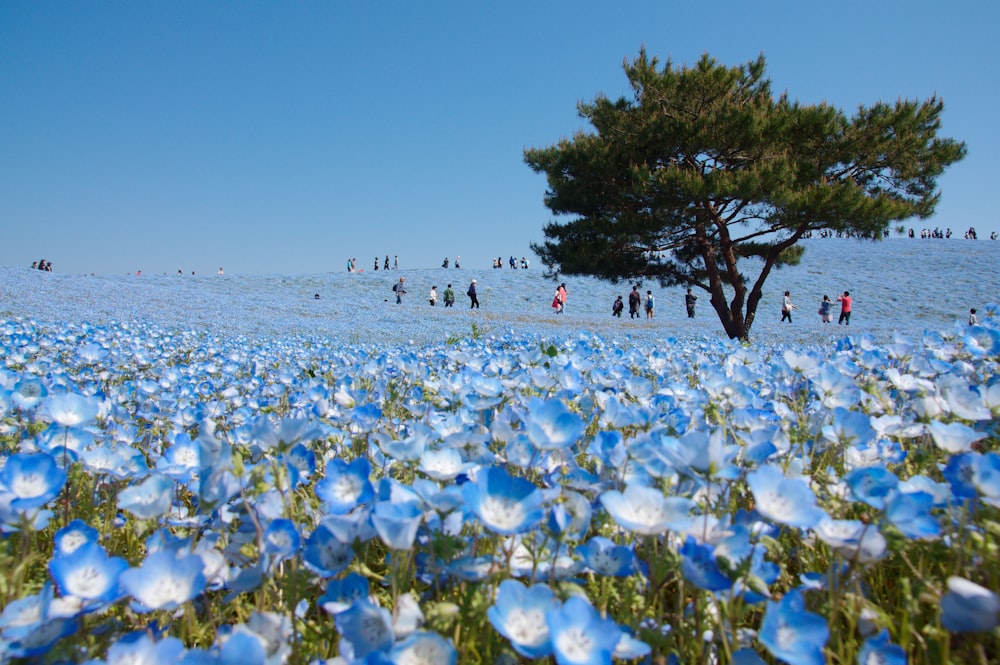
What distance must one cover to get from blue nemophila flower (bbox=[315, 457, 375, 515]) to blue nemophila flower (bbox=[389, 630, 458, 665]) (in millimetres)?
334

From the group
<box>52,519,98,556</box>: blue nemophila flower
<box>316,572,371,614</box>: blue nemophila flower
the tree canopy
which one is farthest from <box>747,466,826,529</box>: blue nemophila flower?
the tree canopy

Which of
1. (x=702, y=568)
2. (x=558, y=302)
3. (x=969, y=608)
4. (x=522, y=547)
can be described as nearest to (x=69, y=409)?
(x=522, y=547)

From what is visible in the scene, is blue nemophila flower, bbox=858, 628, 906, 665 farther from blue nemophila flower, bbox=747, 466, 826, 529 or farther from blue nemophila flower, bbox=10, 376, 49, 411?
blue nemophila flower, bbox=10, 376, 49, 411

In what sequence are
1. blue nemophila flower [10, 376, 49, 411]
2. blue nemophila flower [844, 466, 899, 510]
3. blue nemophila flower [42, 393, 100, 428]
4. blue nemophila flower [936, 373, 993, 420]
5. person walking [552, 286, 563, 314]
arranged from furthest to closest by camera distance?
person walking [552, 286, 563, 314], blue nemophila flower [10, 376, 49, 411], blue nemophila flower [42, 393, 100, 428], blue nemophila flower [936, 373, 993, 420], blue nemophila flower [844, 466, 899, 510]

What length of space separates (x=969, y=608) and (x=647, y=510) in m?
0.48

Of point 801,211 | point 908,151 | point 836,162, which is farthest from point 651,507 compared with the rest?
point 908,151

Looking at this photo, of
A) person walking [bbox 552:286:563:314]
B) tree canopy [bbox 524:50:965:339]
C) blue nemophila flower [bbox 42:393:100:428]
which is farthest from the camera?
person walking [bbox 552:286:563:314]

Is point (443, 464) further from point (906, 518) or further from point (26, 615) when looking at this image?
point (906, 518)

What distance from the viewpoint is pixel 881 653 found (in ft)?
2.93

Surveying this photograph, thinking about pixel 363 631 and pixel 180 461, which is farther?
Answer: pixel 180 461

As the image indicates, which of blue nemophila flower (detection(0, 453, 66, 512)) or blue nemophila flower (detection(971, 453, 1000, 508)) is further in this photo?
blue nemophila flower (detection(0, 453, 66, 512))

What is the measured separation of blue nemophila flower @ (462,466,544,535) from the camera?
3.18 ft

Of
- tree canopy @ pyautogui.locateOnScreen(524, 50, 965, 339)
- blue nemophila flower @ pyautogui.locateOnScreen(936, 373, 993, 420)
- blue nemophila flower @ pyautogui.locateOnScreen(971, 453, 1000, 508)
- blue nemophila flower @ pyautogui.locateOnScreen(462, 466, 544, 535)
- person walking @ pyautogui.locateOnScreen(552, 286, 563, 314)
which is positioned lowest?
person walking @ pyautogui.locateOnScreen(552, 286, 563, 314)

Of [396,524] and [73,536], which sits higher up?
[396,524]
